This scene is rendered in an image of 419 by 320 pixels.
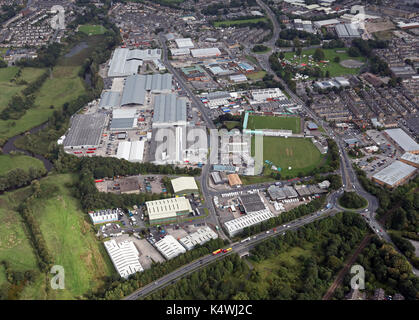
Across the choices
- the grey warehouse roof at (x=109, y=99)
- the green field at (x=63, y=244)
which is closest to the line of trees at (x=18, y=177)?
the green field at (x=63, y=244)

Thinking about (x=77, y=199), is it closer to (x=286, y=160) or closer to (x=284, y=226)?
(x=284, y=226)

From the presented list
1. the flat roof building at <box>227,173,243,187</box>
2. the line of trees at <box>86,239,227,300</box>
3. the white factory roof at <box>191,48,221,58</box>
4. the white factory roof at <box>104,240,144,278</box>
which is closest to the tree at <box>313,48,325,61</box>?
the white factory roof at <box>191,48,221,58</box>

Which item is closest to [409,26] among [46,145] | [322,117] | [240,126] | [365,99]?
[365,99]

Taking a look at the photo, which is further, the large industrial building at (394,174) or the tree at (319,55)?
the tree at (319,55)

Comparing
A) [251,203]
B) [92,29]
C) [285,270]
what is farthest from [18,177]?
[92,29]

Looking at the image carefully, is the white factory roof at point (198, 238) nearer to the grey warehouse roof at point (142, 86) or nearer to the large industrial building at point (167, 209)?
the large industrial building at point (167, 209)

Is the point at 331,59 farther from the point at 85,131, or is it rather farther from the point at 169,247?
the point at 169,247
